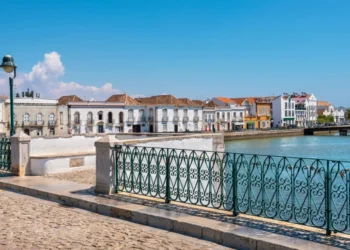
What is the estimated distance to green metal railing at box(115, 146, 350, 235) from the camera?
4.83 m

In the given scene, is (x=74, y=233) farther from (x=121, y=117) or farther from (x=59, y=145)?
(x=121, y=117)

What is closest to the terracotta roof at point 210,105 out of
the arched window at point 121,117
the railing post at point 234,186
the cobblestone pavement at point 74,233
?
the arched window at point 121,117

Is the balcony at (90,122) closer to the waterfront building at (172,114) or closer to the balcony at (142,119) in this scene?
the balcony at (142,119)

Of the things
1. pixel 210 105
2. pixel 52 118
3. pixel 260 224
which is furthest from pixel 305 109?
pixel 260 224

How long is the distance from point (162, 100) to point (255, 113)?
84.9 feet

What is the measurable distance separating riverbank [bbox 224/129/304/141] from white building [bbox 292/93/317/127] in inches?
880

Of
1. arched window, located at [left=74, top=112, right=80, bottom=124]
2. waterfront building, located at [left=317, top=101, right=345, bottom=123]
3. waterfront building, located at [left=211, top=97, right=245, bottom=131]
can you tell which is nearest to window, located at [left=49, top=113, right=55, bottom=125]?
arched window, located at [left=74, top=112, right=80, bottom=124]

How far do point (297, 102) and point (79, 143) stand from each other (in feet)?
298

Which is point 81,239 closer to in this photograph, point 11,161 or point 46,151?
point 11,161

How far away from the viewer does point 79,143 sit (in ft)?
63.4

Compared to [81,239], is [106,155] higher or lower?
higher

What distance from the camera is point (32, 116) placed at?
5034cm

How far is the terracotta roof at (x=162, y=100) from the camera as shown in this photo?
6462 cm

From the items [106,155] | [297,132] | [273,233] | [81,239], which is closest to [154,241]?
[81,239]
